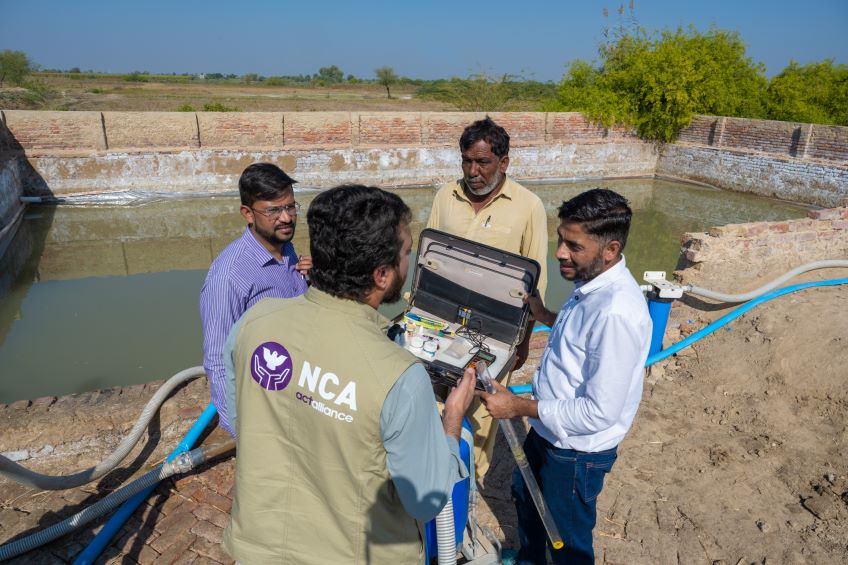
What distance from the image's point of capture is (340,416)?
140 centimetres

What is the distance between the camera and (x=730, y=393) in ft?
14.5

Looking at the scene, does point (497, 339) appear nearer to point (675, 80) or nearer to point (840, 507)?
point (840, 507)

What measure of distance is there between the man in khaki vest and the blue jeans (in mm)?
820

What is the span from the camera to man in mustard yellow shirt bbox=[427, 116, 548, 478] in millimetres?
3143

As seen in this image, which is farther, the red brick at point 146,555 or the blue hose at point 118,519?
the red brick at point 146,555

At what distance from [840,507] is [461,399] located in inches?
111

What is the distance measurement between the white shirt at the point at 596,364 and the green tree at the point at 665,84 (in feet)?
57.2

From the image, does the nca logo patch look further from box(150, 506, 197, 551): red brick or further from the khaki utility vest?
box(150, 506, 197, 551): red brick

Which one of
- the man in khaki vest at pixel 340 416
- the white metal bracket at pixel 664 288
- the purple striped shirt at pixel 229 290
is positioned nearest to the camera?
the man in khaki vest at pixel 340 416

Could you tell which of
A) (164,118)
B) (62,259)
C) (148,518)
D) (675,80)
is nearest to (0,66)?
(164,118)

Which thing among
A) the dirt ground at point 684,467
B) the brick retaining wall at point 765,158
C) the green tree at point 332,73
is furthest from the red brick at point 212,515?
the green tree at point 332,73

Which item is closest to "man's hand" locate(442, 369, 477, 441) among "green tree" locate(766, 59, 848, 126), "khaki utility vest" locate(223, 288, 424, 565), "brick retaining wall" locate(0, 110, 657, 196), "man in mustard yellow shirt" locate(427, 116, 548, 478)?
"khaki utility vest" locate(223, 288, 424, 565)

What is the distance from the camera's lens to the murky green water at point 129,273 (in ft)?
19.6

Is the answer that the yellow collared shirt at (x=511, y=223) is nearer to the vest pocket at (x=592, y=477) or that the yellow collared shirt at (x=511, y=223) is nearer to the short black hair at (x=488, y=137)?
the short black hair at (x=488, y=137)
